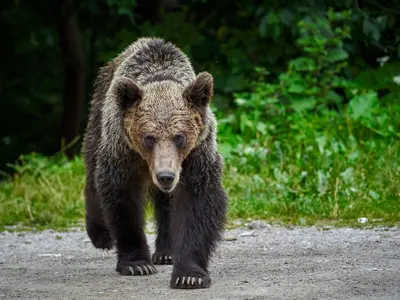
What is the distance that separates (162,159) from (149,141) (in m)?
Result: 0.18

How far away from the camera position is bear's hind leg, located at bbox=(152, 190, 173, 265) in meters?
6.70

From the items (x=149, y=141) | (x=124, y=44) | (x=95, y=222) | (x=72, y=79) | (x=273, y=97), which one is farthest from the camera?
(x=72, y=79)

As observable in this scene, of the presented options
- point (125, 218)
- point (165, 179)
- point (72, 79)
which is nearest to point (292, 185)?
point (125, 218)

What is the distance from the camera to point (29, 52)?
47.0 ft

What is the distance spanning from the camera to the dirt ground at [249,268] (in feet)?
16.6

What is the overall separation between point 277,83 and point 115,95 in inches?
216

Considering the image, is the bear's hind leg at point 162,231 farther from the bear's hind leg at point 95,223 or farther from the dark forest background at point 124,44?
the dark forest background at point 124,44

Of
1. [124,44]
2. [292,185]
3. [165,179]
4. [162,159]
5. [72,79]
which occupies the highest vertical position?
[124,44]

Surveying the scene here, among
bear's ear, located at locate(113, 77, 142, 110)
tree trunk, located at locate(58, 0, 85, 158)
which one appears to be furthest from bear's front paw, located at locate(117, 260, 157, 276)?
tree trunk, located at locate(58, 0, 85, 158)

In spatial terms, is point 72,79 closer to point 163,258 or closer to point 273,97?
point 273,97

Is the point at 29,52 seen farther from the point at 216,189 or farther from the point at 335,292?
the point at 335,292

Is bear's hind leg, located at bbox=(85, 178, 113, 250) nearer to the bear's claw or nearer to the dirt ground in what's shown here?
the dirt ground

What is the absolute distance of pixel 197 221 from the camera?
226 inches

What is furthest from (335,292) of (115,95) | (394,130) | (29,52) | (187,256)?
(29,52)
